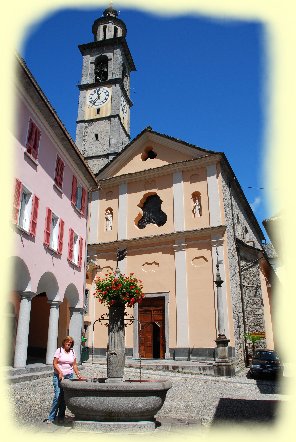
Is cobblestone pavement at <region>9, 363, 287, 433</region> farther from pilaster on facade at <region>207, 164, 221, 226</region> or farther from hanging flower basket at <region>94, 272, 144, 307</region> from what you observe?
pilaster on facade at <region>207, 164, 221, 226</region>

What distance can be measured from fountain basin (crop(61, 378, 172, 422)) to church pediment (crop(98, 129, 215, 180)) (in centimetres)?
1765

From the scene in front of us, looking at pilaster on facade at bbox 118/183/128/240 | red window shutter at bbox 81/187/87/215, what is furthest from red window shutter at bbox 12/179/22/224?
pilaster on facade at bbox 118/183/128/240

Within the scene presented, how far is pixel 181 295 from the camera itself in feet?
63.6

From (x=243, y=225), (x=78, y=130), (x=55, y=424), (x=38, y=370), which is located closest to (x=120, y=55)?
(x=78, y=130)

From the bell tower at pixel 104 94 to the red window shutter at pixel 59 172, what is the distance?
47.9 feet

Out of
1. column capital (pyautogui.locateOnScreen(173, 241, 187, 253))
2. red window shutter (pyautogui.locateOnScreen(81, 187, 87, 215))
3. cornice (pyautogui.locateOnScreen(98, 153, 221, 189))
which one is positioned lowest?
column capital (pyautogui.locateOnScreen(173, 241, 187, 253))

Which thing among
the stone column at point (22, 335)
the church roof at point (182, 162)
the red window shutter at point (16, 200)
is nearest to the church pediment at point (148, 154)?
the church roof at point (182, 162)

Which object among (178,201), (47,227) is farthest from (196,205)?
(47,227)

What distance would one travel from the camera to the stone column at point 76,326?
51.1 ft

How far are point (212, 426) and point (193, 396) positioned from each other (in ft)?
11.6

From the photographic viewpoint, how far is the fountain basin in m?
5.81

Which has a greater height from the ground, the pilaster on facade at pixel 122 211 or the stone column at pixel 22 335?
the pilaster on facade at pixel 122 211

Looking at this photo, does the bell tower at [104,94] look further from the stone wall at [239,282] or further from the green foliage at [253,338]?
the green foliage at [253,338]

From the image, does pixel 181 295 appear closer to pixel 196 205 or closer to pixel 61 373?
pixel 196 205
